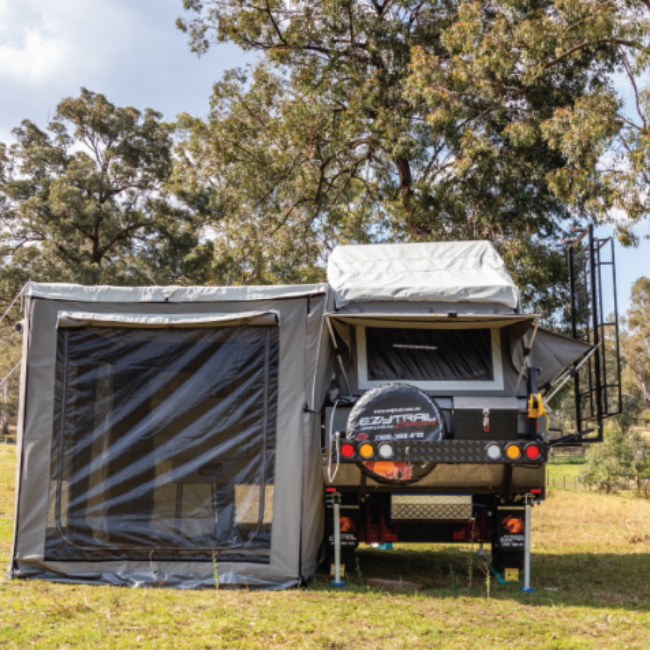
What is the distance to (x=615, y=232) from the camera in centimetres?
1192

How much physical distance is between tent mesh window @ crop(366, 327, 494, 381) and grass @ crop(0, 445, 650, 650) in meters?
1.86

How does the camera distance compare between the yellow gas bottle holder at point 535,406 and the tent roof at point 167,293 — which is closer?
the yellow gas bottle holder at point 535,406

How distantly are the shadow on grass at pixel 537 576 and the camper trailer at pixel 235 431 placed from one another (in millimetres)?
407

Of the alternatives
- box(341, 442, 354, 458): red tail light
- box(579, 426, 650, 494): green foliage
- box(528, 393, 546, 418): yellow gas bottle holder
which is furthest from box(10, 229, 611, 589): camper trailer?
box(579, 426, 650, 494): green foliage

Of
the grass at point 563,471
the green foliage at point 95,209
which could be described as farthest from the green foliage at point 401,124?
the grass at point 563,471

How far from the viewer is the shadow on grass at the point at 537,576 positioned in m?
5.64

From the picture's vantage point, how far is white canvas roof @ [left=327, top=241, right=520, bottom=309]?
6.09m

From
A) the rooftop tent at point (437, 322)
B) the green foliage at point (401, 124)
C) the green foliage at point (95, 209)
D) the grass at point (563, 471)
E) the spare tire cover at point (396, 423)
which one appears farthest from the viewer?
the grass at point (563, 471)

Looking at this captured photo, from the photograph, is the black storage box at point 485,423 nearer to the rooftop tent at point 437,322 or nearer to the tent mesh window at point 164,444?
the rooftop tent at point 437,322

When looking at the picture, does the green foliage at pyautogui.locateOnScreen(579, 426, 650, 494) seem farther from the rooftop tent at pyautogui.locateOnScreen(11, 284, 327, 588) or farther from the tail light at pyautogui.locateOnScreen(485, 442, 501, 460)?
the rooftop tent at pyautogui.locateOnScreen(11, 284, 327, 588)

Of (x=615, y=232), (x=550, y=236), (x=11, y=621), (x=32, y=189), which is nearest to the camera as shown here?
(x=11, y=621)

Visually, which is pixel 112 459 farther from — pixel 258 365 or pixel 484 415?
pixel 484 415

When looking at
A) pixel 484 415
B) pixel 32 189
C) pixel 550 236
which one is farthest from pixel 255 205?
pixel 484 415

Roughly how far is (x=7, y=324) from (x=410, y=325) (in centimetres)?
2196
